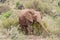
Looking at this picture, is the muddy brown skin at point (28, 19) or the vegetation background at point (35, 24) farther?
the muddy brown skin at point (28, 19)

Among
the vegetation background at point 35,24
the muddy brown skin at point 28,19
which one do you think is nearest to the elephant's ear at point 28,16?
the muddy brown skin at point 28,19

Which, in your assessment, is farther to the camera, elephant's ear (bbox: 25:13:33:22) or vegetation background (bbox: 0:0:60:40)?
elephant's ear (bbox: 25:13:33:22)

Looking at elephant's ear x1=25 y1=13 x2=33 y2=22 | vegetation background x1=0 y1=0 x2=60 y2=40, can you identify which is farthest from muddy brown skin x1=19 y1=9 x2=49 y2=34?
vegetation background x1=0 y1=0 x2=60 y2=40

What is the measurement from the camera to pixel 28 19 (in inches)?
430

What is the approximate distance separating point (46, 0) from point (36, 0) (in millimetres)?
2262

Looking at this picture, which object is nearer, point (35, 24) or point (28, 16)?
point (28, 16)

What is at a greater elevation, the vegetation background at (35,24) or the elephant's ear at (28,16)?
the elephant's ear at (28,16)

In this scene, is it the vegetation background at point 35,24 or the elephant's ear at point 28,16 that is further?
the elephant's ear at point 28,16

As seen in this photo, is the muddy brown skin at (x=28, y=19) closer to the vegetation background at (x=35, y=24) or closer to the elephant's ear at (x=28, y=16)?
the elephant's ear at (x=28, y=16)

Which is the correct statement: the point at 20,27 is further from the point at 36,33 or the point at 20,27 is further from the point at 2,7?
the point at 2,7

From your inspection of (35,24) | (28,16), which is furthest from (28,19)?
(35,24)

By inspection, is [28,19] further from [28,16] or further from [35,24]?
[35,24]

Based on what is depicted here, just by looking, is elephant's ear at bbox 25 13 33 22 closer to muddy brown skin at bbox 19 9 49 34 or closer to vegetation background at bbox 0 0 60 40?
muddy brown skin at bbox 19 9 49 34

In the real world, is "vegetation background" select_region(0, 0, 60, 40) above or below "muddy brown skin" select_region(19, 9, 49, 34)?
below
